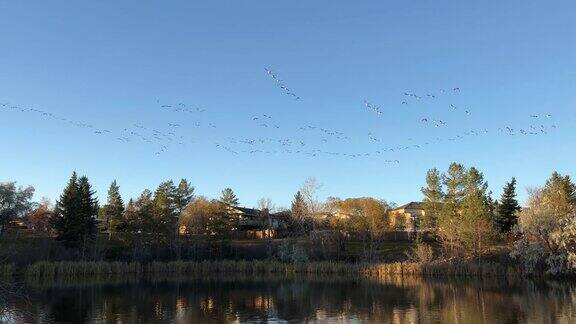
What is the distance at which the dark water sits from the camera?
1107 inches

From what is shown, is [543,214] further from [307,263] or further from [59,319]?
[59,319]

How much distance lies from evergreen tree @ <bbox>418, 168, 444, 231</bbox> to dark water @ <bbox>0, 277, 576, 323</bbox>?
22116 mm

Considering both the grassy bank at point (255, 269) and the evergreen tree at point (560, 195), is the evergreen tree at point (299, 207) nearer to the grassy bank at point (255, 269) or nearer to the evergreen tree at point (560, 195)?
the grassy bank at point (255, 269)

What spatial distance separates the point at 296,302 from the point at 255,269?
2982 cm

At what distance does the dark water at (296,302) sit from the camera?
28125 mm

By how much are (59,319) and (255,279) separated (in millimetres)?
29849

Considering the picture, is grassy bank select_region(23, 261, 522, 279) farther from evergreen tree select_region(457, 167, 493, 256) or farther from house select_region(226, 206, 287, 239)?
house select_region(226, 206, 287, 239)

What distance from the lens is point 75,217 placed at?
65562 millimetres

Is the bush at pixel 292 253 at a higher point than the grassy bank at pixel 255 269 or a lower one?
higher

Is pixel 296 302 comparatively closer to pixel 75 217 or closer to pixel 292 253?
pixel 292 253

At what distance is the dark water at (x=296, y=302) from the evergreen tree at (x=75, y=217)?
47.8 feet

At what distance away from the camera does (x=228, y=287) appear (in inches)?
1870

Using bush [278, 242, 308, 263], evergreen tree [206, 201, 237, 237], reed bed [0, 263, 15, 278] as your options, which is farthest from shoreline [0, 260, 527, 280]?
evergreen tree [206, 201, 237, 237]

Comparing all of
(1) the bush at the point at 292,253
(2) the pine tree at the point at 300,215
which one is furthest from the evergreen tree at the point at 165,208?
(2) the pine tree at the point at 300,215
